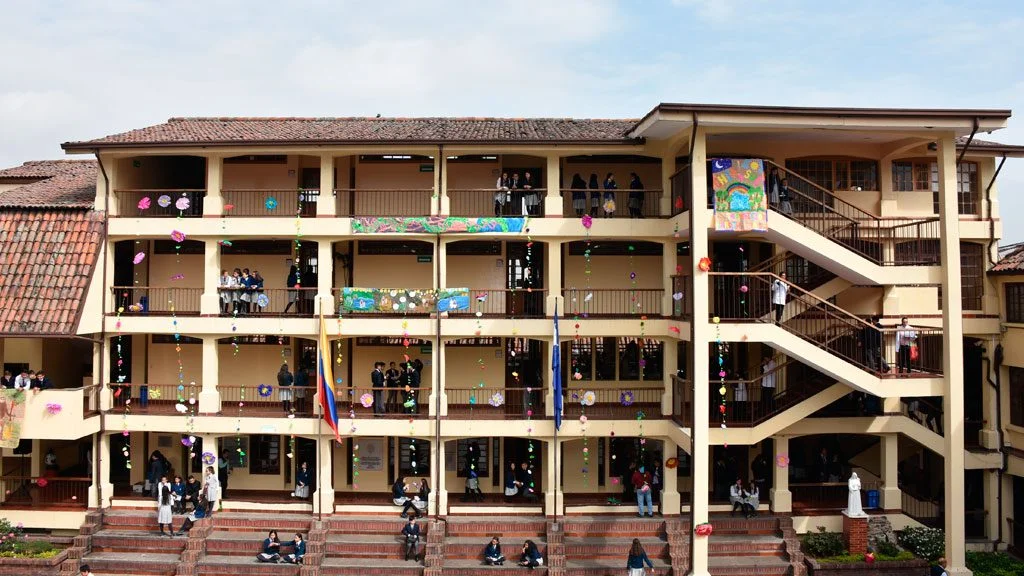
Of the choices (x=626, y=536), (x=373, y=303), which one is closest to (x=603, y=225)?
(x=373, y=303)

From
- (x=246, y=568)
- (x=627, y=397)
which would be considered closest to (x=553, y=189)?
(x=627, y=397)

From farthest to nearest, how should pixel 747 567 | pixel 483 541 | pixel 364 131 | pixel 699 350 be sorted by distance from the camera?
1. pixel 364 131
2. pixel 483 541
3. pixel 747 567
4. pixel 699 350

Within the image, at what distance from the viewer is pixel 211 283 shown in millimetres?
21078

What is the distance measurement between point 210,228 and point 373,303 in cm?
498

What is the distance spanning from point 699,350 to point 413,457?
975 centimetres

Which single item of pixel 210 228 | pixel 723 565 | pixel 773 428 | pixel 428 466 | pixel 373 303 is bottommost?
pixel 723 565

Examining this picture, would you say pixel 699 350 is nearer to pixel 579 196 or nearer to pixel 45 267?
pixel 579 196

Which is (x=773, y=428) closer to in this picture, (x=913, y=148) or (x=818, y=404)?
(x=818, y=404)

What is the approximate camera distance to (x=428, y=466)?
23031 mm

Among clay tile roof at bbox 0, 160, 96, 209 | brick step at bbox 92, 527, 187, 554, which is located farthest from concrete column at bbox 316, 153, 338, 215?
brick step at bbox 92, 527, 187, 554

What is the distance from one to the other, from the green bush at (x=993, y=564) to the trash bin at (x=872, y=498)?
8.19 feet

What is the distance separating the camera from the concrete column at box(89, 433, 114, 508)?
20844mm

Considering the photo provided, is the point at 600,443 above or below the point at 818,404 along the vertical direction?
below

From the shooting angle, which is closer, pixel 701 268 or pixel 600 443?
pixel 701 268
